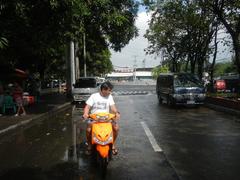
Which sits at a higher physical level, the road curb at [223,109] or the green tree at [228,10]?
the green tree at [228,10]

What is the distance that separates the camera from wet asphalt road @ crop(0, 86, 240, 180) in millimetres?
7402

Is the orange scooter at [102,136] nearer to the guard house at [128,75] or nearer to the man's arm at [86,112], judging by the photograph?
the man's arm at [86,112]

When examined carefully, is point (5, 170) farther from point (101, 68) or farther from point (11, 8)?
point (101, 68)

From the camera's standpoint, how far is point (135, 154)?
30.2ft

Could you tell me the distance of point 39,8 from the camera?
48.9ft

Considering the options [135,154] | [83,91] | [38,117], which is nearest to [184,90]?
[83,91]

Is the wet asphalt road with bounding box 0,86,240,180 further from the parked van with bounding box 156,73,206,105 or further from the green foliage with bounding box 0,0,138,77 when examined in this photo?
the parked van with bounding box 156,73,206,105

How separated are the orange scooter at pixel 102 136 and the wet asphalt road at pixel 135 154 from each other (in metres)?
0.30

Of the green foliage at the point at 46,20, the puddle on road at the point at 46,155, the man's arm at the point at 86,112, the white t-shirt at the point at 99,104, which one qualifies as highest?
the green foliage at the point at 46,20

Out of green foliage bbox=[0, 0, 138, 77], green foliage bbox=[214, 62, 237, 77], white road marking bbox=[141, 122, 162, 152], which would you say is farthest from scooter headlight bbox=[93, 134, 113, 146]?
green foliage bbox=[214, 62, 237, 77]

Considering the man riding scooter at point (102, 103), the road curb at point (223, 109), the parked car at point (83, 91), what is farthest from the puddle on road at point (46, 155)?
the parked car at point (83, 91)

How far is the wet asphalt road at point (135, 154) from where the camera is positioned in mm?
7402

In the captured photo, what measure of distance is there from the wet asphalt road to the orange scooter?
1.00 feet

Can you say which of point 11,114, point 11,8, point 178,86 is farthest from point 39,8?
point 178,86
